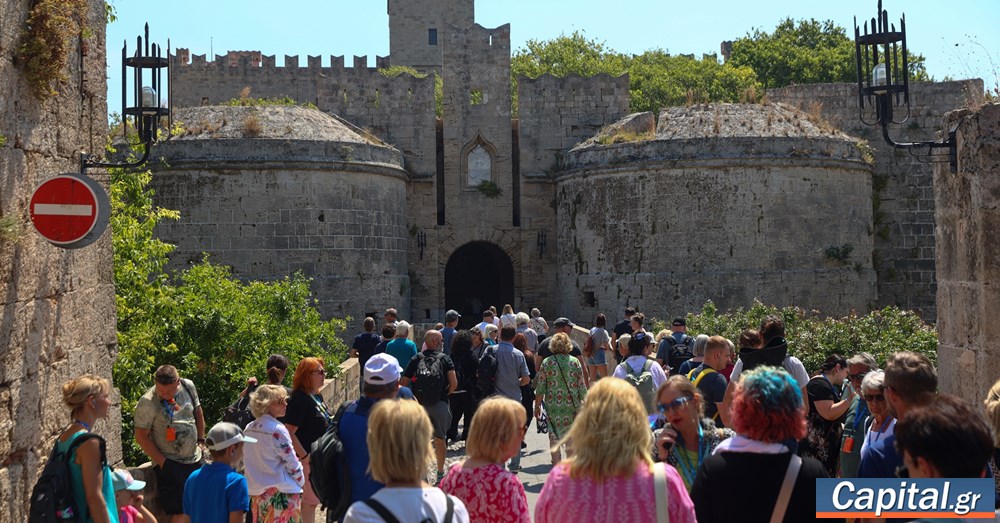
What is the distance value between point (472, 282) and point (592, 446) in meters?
25.8

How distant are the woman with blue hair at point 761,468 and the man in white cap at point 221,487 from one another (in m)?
2.91

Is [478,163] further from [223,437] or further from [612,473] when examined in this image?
[612,473]

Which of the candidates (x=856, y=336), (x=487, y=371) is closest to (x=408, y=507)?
(x=487, y=371)

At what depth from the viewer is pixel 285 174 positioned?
2356 cm

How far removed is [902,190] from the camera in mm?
26719

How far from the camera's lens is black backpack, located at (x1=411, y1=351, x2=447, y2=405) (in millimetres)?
10406

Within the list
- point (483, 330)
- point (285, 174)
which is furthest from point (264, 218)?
point (483, 330)

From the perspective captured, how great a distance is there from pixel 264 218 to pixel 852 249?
1257 centimetres

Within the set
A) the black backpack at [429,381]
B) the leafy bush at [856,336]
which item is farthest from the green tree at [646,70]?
the black backpack at [429,381]

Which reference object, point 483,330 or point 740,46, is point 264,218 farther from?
point 740,46

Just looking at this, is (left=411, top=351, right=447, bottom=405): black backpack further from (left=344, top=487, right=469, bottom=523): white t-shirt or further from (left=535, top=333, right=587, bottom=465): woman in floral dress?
(left=344, top=487, right=469, bottom=523): white t-shirt

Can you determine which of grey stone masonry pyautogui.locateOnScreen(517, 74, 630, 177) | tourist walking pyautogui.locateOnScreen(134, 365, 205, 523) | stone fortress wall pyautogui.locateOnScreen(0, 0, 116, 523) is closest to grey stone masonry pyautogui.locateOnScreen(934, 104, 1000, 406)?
tourist walking pyautogui.locateOnScreen(134, 365, 205, 523)

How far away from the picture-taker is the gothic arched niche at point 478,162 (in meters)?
27.1

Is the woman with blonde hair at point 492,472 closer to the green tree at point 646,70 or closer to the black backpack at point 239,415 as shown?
the black backpack at point 239,415
